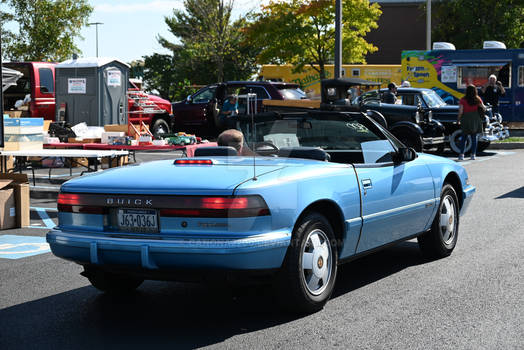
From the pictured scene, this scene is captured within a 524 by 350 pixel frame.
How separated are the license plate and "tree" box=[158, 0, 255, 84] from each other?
37.8 metres

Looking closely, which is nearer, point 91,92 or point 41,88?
point 91,92

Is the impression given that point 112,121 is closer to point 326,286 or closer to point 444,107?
point 444,107

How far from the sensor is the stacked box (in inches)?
528

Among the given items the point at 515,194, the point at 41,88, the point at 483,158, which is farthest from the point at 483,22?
the point at 515,194

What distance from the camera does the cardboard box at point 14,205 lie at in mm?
9250

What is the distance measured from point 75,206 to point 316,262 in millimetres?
1672

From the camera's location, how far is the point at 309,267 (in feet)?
16.7

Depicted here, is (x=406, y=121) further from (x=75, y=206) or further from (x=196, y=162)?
(x=75, y=206)

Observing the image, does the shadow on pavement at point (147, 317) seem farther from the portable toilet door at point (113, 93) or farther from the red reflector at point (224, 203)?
the portable toilet door at point (113, 93)

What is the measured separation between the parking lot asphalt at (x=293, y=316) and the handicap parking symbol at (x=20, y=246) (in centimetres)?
37

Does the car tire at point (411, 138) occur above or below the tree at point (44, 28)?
below

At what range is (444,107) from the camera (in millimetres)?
20125

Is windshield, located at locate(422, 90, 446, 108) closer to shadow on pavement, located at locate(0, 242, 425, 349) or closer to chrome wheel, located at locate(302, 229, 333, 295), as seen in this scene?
shadow on pavement, located at locate(0, 242, 425, 349)

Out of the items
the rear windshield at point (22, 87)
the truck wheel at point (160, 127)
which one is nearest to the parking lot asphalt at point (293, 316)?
the truck wheel at point (160, 127)
